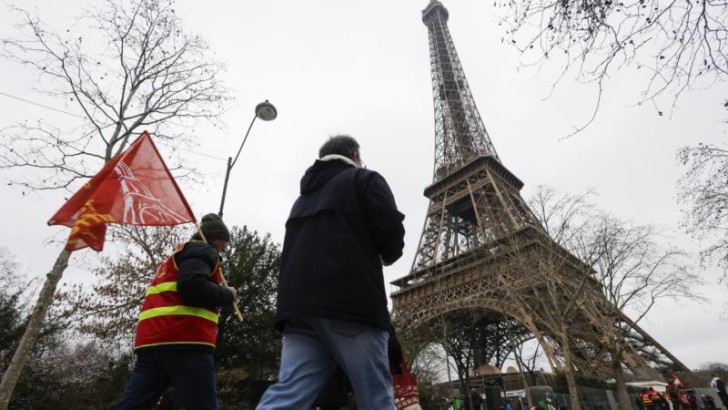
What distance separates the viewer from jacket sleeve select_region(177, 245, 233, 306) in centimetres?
263

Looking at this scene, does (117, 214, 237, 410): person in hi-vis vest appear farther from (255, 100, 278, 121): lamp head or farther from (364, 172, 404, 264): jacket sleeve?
(255, 100, 278, 121): lamp head

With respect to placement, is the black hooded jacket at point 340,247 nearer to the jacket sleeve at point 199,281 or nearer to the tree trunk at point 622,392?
the jacket sleeve at point 199,281

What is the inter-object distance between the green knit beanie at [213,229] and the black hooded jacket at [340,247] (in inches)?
46.9

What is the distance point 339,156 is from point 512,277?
66.0 feet

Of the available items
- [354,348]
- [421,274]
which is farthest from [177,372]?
[421,274]

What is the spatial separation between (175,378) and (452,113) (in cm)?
4213

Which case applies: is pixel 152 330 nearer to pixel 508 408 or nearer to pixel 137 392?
pixel 137 392

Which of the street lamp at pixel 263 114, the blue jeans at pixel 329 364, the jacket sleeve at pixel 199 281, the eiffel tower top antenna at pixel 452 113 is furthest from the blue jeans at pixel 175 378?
the eiffel tower top antenna at pixel 452 113

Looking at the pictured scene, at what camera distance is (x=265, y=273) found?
15547 millimetres

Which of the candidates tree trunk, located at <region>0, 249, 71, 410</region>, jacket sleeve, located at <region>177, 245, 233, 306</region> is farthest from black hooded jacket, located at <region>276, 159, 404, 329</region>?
tree trunk, located at <region>0, 249, 71, 410</region>

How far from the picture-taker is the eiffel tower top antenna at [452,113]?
3775 cm

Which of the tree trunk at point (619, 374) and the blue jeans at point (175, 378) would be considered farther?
the tree trunk at point (619, 374)

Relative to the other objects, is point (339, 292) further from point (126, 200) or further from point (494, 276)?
point (494, 276)

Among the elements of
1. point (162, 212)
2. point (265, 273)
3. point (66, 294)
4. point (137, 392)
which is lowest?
point (137, 392)
